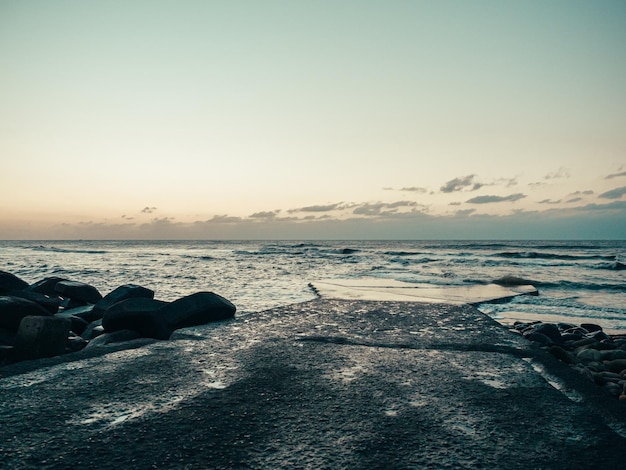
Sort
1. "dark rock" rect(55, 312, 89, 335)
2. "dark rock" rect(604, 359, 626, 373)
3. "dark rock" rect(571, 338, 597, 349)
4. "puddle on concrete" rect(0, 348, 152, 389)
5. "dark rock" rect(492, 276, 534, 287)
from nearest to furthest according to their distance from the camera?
"puddle on concrete" rect(0, 348, 152, 389) → "dark rock" rect(604, 359, 626, 373) → "dark rock" rect(571, 338, 597, 349) → "dark rock" rect(55, 312, 89, 335) → "dark rock" rect(492, 276, 534, 287)

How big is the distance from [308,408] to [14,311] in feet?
13.4

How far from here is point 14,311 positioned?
484 centimetres

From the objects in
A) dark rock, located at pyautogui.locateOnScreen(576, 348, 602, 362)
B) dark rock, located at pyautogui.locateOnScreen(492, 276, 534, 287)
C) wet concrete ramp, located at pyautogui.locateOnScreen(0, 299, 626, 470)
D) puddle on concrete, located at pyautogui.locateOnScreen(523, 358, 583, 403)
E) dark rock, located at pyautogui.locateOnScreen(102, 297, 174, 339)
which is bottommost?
dark rock, located at pyautogui.locateOnScreen(492, 276, 534, 287)

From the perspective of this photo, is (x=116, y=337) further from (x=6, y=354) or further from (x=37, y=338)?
(x=6, y=354)

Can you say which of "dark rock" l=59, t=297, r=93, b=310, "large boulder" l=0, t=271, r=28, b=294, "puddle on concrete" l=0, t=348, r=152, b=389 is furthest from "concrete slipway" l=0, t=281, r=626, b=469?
"large boulder" l=0, t=271, r=28, b=294

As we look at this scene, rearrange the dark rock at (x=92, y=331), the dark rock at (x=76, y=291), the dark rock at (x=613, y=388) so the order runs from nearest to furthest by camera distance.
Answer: the dark rock at (x=613, y=388), the dark rock at (x=92, y=331), the dark rock at (x=76, y=291)

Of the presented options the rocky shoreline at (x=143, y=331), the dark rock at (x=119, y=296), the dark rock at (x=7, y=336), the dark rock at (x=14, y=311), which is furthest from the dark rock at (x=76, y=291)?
the dark rock at (x=7, y=336)

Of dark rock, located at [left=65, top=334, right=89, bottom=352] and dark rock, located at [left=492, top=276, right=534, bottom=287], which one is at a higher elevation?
dark rock, located at [left=65, top=334, right=89, bottom=352]

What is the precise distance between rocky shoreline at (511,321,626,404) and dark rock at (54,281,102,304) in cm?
749

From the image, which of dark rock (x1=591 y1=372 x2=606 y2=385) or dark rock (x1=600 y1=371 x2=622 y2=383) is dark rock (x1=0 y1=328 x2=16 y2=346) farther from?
dark rock (x1=600 y1=371 x2=622 y2=383)

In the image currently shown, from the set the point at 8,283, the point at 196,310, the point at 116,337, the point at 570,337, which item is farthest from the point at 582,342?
the point at 8,283

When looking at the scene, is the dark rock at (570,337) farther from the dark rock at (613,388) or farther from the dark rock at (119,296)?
the dark rock at (119,296)

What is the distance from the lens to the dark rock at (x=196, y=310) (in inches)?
196

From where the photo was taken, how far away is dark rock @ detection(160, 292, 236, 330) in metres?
4.97
